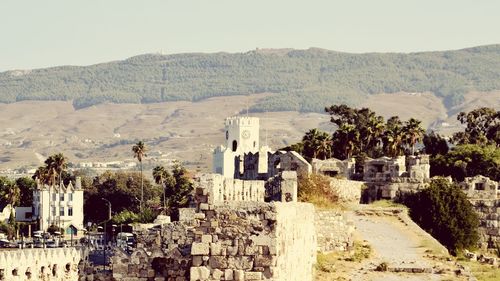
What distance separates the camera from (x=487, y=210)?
63.6 m

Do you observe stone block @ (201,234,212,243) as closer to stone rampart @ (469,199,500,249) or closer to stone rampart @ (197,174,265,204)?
stone rampart @ (197,174,265,204)

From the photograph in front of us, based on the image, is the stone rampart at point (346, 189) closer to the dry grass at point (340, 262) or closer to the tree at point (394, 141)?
the dry grass at point (340, 262)

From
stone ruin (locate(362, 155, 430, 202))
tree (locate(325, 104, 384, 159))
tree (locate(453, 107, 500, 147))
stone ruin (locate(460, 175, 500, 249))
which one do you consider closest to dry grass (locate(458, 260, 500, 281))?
stone ruin (locate(460, 175, 500, 249))

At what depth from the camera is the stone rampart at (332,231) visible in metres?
42.1

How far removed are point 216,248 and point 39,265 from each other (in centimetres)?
5461

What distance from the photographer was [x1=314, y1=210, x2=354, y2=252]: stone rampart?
42094 millimetres

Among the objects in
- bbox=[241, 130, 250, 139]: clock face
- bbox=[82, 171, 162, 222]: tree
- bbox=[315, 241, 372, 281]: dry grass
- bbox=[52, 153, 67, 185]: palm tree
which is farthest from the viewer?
bbox=[82, 171, 162, 222]: tree

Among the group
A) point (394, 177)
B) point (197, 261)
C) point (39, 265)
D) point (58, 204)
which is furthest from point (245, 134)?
point (197, 261)

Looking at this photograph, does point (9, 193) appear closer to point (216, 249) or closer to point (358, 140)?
point (358, 140)

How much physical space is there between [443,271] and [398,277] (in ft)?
7.16

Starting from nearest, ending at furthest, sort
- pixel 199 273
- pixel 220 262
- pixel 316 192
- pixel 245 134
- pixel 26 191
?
pixel 220 262
pixel 199 273
pixel 316 192
pixel 245 134
pixel 26 191

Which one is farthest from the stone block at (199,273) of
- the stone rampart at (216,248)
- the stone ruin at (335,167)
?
the stone ruin at (335,167)

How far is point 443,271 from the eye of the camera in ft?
128

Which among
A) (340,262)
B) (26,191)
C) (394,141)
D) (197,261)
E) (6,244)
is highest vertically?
(394,141)
